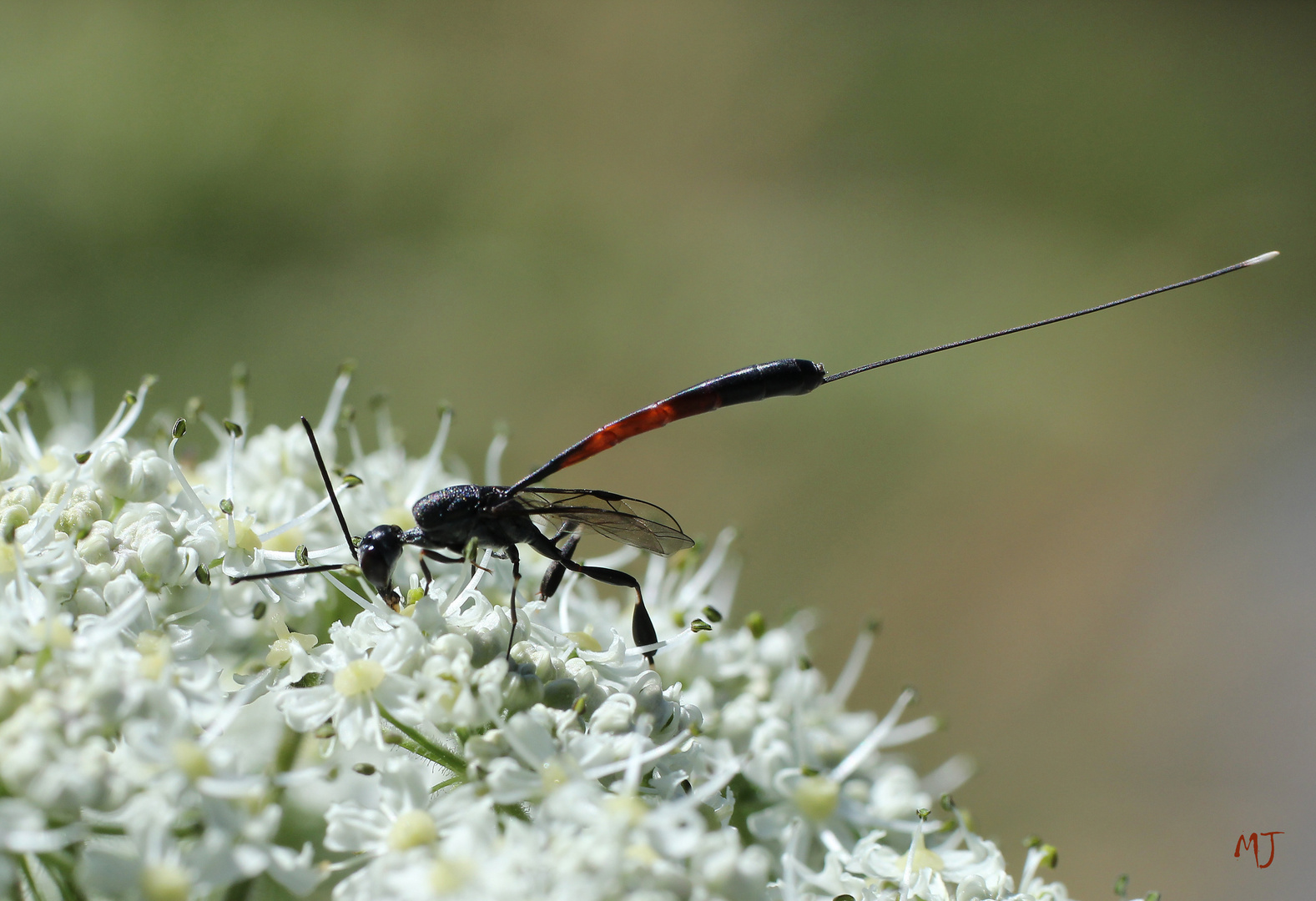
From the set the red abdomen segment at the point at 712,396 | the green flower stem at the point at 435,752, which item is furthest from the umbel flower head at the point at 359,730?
the red abdomen segment at the point at 712,396

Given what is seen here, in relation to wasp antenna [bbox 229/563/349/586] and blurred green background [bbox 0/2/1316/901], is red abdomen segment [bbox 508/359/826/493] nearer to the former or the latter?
wasp antenna [bbox 229/563/349/586]

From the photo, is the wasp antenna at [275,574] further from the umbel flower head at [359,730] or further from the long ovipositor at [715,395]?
the long ovipositor at [715,395]

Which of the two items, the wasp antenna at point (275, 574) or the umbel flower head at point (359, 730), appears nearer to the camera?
the umbel flower head at point (359, 730)

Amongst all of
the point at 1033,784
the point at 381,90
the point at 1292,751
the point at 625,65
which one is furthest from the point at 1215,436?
the point at 381,90

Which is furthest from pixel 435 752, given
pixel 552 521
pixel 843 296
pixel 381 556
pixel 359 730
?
pixel 843 296

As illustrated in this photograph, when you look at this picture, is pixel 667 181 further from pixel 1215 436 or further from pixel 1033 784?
pixel 1033 784
